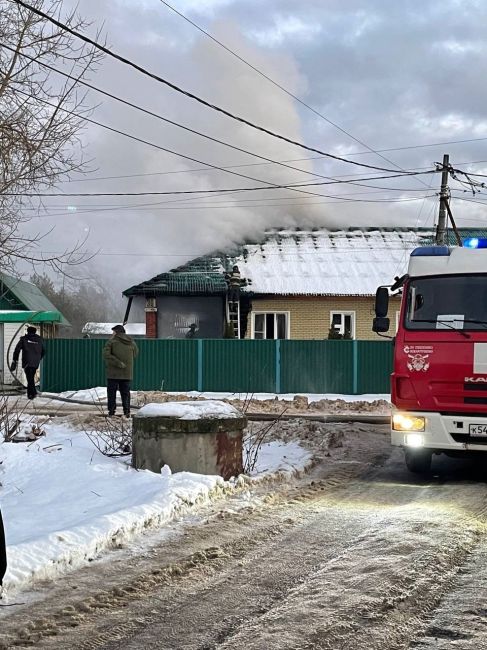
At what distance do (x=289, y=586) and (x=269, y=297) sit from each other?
2218cm

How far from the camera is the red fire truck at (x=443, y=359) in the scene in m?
8.25

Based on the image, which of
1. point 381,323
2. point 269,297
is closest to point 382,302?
point 381,323

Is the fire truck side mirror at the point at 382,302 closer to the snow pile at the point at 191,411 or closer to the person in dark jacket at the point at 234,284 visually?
the snow pile at the point at 191,411

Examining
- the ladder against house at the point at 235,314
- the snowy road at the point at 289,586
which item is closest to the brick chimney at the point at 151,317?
the ladder against house at the point at 235,314

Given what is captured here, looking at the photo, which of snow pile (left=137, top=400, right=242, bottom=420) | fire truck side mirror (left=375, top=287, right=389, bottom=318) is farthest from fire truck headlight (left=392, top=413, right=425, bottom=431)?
snow pile (left=137, top=400, right=242, bottom=420)

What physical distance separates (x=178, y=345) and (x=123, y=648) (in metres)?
18.8

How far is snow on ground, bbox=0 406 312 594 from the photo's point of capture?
5.27 meters

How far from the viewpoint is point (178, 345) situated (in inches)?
891

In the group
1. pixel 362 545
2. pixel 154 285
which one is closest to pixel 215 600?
pixel 362 545

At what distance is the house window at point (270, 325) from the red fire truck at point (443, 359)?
18.2 metres

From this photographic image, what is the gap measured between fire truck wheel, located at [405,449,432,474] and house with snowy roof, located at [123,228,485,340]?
16781 mm

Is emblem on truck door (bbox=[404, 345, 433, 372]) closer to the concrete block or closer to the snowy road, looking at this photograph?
the snowy road

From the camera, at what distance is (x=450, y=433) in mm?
8312

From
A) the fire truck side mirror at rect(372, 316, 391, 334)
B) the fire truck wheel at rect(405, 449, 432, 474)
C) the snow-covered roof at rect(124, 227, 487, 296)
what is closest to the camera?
the fire truck wheel at rect(405, 449, 432, 474)
